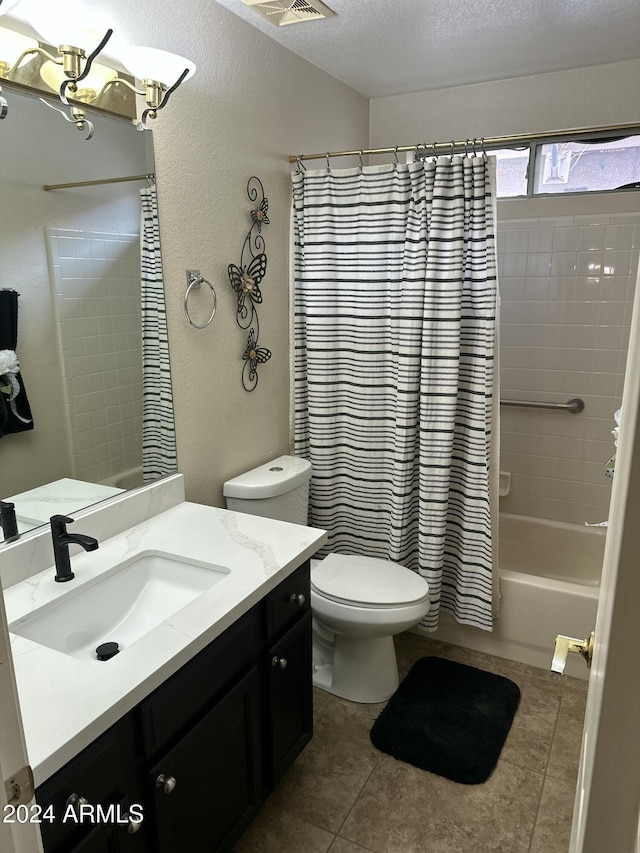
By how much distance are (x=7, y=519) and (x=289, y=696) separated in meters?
0.96

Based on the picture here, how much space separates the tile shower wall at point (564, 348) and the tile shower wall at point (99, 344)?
80.7 inches

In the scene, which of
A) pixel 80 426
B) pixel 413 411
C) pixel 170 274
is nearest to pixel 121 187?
pixel 170 274

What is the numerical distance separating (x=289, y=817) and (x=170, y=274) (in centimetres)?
177

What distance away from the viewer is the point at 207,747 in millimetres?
1463

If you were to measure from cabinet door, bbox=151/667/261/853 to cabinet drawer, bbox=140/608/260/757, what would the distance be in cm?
4

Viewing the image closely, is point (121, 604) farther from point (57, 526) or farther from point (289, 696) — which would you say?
point (289, 696)

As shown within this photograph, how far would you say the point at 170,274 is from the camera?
2033 millimetres

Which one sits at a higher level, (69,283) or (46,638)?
(69,283)

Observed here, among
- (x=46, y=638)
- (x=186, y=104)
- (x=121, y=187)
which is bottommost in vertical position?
(x=46, y=638)

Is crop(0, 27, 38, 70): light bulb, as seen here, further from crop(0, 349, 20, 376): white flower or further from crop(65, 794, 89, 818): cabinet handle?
crop(65, 794, 89, 818): cabinet handle

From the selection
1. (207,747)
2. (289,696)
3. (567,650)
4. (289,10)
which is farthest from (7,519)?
(289,10)

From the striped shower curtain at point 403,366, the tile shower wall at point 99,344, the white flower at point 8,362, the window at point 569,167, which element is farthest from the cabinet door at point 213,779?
the window at point 569,167

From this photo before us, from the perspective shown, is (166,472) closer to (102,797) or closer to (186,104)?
(102,797)

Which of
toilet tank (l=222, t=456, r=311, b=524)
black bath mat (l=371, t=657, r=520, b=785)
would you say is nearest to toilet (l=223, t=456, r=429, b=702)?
toilet tank (l=222, t=456, r=311, b=524)
